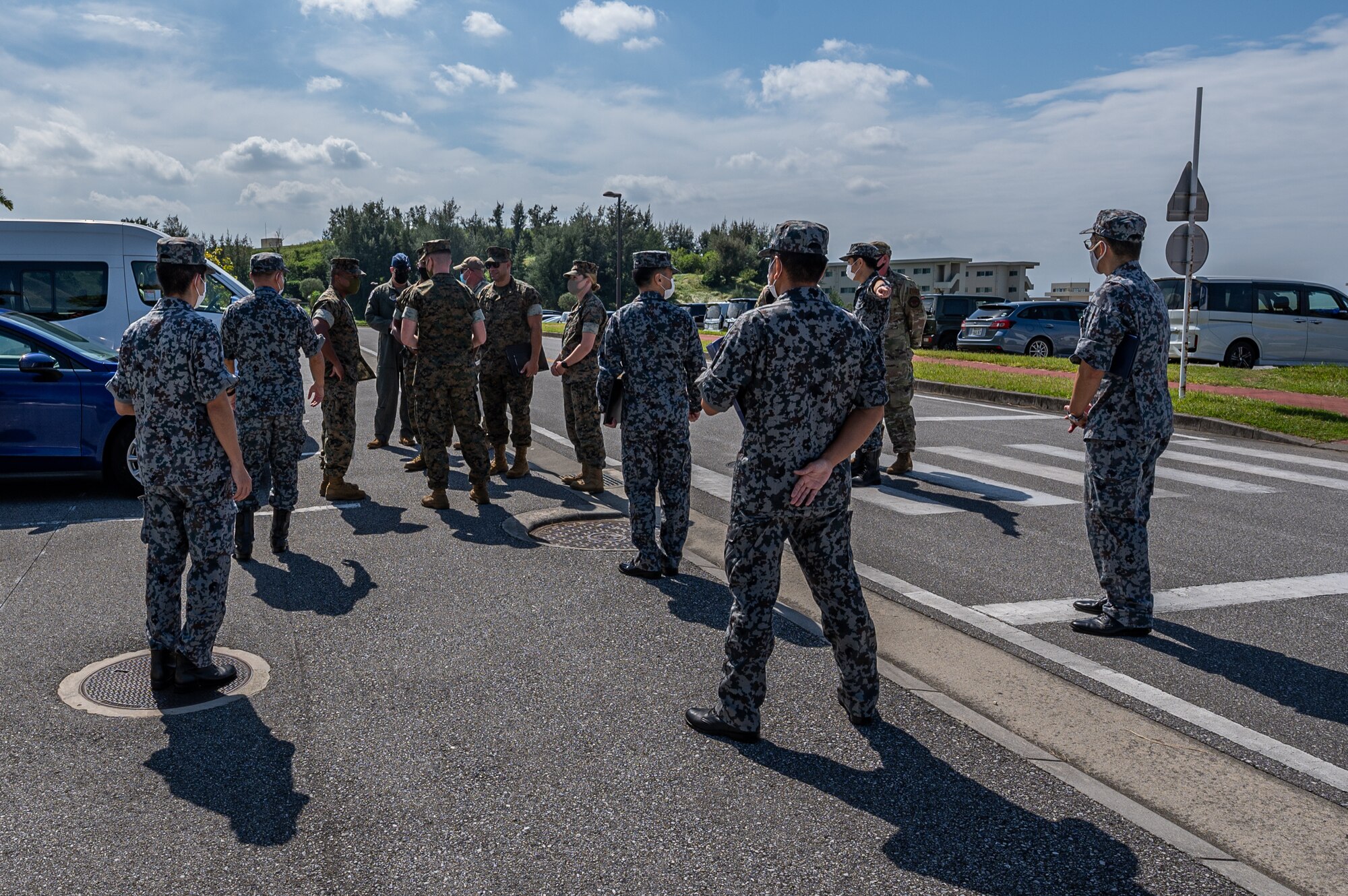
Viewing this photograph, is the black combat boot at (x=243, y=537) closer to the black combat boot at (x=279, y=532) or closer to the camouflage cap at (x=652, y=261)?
the black combat boot at (x=279, y=532)

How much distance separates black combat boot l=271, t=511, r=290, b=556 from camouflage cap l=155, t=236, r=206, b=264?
8.82 feet

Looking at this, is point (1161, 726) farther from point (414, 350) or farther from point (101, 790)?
point (414, 350)

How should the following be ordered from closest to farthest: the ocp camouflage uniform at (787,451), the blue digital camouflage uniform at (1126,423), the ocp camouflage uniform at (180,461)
Result: the ocp camouflage uniform at (787,451) → the ocp camouflage uniform at (180,461) → the blue digital camouflage uniform at (1126,423)

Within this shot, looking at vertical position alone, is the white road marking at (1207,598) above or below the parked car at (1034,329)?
below

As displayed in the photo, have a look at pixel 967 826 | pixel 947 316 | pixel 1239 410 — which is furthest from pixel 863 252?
pixel 947 316

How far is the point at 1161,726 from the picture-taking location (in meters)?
4.14

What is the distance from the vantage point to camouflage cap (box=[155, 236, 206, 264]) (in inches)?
170

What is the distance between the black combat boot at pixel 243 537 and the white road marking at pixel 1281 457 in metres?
9.52

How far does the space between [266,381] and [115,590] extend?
148 cm

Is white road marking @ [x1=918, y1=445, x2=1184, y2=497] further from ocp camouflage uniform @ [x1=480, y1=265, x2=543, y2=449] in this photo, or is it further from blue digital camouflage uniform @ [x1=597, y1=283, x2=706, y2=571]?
blue digital camouflage uniform @ [x1=597, y1=283, x2=706, y2=571]

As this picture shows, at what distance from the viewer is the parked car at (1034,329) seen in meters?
26.3

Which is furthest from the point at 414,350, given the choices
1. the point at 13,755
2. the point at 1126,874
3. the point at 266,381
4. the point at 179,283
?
the point at 1126,874

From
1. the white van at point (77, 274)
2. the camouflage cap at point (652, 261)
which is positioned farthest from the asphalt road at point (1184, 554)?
the white van at point (77, 274)

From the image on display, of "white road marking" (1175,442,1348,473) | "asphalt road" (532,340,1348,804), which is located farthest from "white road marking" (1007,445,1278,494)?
"white road marking" (1175,442,1348,473)
